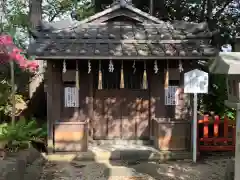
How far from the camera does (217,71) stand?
3791 millimetres

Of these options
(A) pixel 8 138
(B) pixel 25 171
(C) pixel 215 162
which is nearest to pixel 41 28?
(A) pixel 8 138

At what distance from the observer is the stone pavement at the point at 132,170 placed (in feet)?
24.6

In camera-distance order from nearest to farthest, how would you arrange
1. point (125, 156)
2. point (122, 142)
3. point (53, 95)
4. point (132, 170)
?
1. point (132, 170)
2. point (125, 156)
3. point (53, 95)
4. point (122, 142)

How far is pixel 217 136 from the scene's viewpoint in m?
9.48

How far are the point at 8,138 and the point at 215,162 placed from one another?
5.50 meters

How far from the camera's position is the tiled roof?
28.1 ft

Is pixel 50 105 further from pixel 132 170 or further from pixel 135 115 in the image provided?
pixel 132 170

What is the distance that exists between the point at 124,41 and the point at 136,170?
3660mm

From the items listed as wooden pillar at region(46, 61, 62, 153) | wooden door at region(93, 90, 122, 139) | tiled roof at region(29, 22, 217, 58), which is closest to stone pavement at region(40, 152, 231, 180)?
wooden pillar at region(46, 61, 62, 153)

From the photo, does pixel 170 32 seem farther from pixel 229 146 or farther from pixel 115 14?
pixel 229 146

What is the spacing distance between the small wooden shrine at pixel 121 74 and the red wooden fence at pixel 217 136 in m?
0.50

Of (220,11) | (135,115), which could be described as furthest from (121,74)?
(220,11)

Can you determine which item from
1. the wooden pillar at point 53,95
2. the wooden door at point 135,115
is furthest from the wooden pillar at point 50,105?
the wooden door at point 135,115

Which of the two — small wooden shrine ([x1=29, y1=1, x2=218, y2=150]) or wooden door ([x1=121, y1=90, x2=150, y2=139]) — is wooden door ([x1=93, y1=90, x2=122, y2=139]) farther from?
wooden door ([x1=121, y1=90, x2=150, y2=139])
